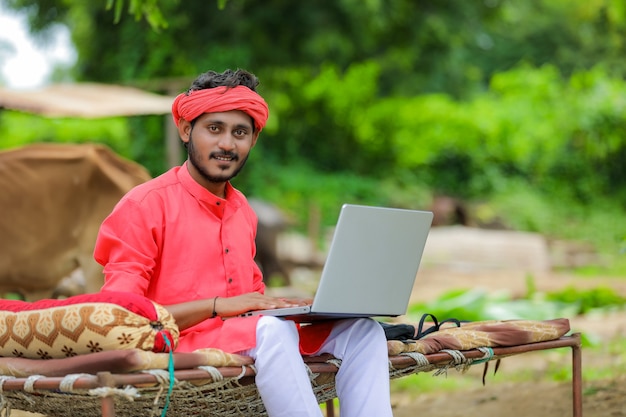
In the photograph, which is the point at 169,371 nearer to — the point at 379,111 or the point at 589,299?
the point at 589,299

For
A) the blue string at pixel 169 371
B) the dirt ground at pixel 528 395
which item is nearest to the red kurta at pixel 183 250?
the blue string at pixel 169 371

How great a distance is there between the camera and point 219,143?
3039 millimetres

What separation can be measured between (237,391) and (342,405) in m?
0.34

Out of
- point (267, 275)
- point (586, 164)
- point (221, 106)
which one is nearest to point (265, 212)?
point (267, 275)

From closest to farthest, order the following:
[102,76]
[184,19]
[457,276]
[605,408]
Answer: [605,408]
[457,276]
[184,19]
[102,76]

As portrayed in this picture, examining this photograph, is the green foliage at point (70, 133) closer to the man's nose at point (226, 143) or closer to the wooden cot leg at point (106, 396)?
the man's nose at point (226, 143)

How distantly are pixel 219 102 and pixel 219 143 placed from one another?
0.42ft

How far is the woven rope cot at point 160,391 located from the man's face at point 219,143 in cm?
65

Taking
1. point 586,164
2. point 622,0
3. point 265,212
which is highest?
point 586,164

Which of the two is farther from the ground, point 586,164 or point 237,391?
point 586,164

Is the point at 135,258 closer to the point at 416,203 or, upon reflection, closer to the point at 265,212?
the point at 265,212

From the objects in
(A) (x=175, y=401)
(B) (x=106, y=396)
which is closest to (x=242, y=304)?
(A) (x=175, y=401)

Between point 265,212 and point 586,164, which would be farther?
point 586,164

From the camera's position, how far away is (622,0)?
7.57 m
